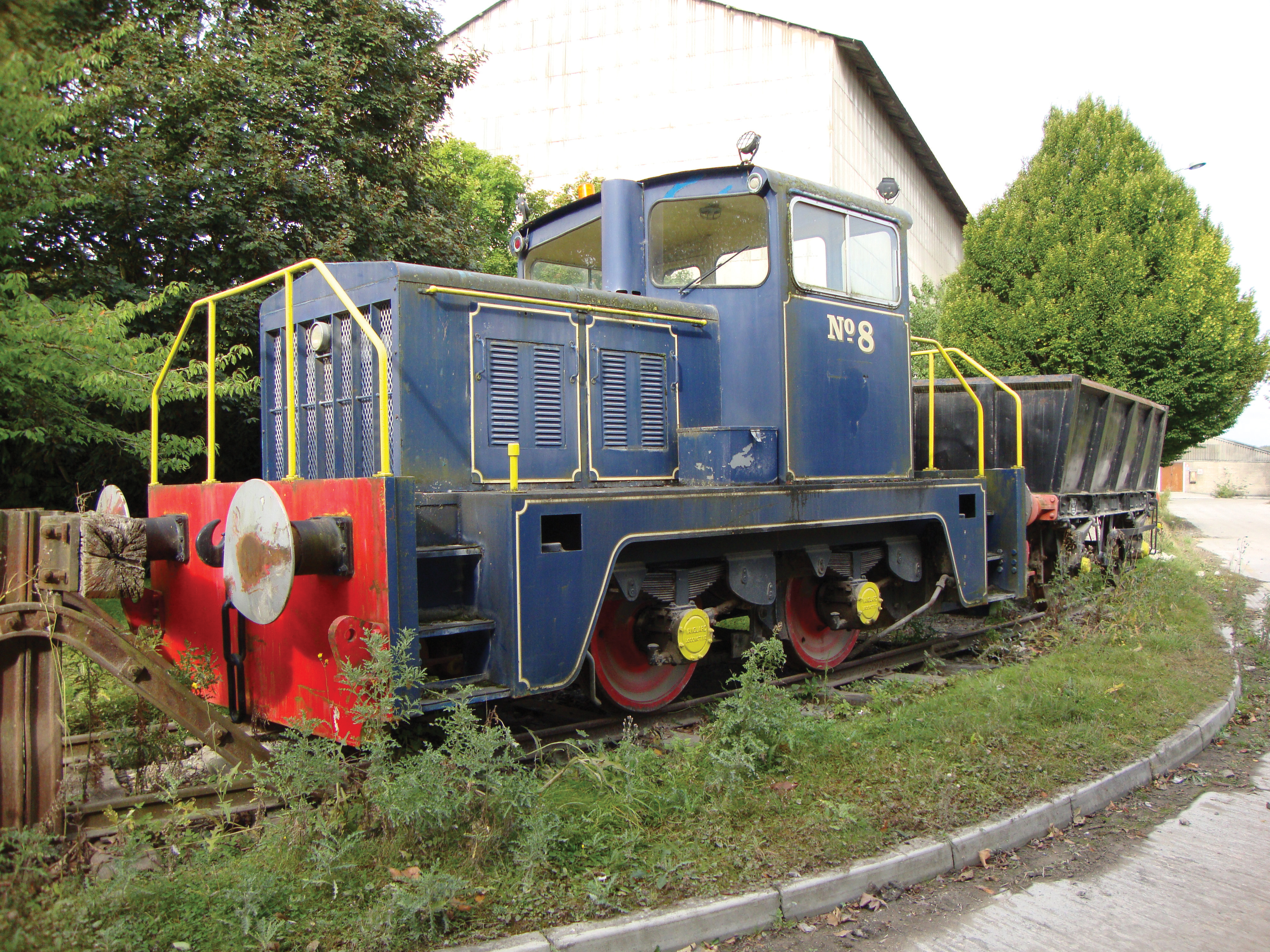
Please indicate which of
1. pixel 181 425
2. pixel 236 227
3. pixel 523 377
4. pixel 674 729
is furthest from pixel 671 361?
pixel 181 425

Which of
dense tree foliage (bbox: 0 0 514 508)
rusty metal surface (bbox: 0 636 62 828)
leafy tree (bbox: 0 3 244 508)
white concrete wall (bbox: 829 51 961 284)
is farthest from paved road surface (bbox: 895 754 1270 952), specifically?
white concrete wall (bbox: 829 51 961 284)

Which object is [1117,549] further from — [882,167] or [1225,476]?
[1225,476]

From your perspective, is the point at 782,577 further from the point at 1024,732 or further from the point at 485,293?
the point at 485,293

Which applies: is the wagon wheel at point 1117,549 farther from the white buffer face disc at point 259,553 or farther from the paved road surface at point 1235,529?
the white buffer face disc at point 259,553

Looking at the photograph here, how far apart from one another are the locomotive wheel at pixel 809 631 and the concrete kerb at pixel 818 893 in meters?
2.22

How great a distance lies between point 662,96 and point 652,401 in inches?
871

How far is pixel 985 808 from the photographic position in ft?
13.2

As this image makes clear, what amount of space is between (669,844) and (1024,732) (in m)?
2.53

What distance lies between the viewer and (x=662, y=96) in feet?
82.7

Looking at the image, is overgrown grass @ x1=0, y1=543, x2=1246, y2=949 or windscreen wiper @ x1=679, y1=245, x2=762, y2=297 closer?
overgrown grass @ x1=0, y1=543, x2=1246, y2=949

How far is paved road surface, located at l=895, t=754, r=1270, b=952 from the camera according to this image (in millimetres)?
3180

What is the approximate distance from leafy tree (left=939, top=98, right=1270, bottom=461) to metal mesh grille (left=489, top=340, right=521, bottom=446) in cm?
1467

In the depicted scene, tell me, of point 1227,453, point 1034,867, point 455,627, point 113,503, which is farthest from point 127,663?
point 1227,453

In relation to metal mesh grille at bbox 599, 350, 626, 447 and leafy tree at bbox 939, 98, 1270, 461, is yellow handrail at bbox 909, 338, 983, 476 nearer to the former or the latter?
metal mesh grille at bbox 599, 350, 626, 447
